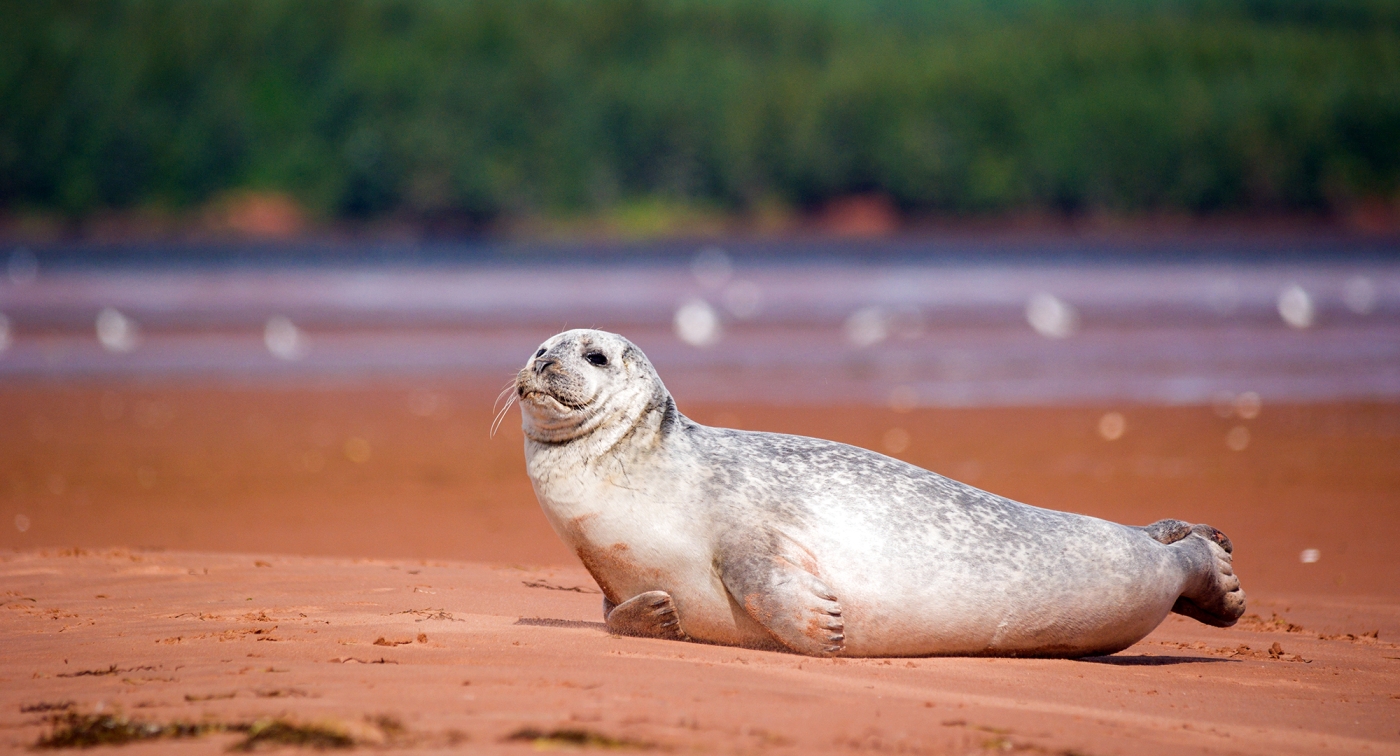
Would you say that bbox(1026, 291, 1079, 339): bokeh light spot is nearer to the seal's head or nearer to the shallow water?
the shallow water

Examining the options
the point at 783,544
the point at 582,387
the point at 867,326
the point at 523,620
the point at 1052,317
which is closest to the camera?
the point at 783,544

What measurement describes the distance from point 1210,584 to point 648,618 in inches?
81.2

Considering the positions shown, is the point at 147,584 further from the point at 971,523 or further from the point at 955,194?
the point at 955,194

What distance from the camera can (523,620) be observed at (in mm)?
4914

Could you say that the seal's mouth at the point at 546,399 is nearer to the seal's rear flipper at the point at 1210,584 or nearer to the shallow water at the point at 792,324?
the seal's rear flipper at the point at 1210,584

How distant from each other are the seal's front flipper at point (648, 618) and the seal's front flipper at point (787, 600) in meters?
0.25

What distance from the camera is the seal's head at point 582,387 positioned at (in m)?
4.52

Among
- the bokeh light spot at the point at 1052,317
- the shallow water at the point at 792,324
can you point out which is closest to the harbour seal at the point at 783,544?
the shallow water at the point at 792,324

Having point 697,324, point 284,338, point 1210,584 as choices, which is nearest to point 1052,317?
point 697,324

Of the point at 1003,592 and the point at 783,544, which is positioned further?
the point at 1003,592

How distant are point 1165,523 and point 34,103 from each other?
120 feet

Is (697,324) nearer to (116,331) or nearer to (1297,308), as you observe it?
(116,331)

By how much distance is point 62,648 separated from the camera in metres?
4.29

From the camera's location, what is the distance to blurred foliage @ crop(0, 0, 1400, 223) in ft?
120
